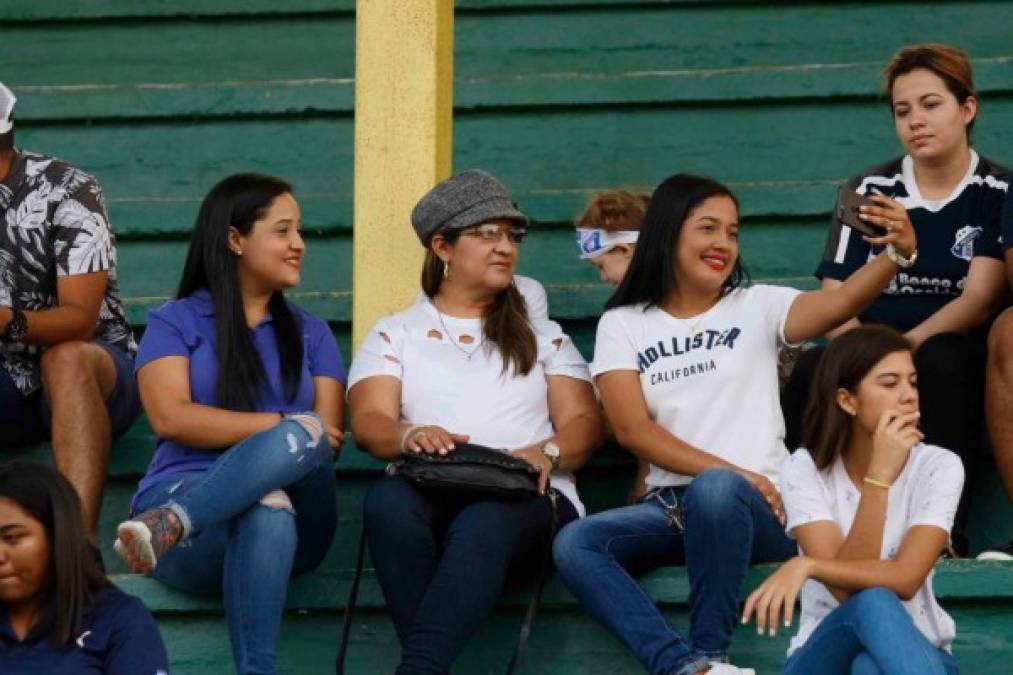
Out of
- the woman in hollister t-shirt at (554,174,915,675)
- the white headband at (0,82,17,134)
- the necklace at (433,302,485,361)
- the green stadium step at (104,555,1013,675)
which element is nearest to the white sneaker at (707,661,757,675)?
the woman in hollister t-shirt at (554,174,915,675)

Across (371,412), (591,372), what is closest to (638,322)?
(591,372)

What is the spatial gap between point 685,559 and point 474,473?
44cm

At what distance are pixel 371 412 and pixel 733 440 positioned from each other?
728 millimetres

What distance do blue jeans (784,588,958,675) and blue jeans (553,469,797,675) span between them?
223 millimetres

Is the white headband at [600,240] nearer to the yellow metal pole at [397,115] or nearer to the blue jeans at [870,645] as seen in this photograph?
the yellow metal pole at [397,115]

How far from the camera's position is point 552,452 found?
195 inches

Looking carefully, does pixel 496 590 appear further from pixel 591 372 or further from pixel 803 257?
pixel 803 257

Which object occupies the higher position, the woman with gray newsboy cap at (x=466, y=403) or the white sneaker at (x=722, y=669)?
the woman with gray newsboy cap at (x=466, y=403)

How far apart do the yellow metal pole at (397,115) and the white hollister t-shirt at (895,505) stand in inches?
42.3

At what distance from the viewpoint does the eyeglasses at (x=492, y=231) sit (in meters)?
5.21

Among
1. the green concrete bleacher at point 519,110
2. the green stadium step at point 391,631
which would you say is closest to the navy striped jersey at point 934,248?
the green concrete bleacher at point 519,110

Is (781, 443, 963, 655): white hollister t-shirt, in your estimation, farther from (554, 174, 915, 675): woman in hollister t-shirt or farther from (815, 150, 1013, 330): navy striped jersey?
(815, 150, 1013, 330): navy striped jersey

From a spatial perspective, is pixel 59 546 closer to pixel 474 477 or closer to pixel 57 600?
pixel 57 600

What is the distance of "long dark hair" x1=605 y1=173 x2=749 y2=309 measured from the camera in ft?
16.9
